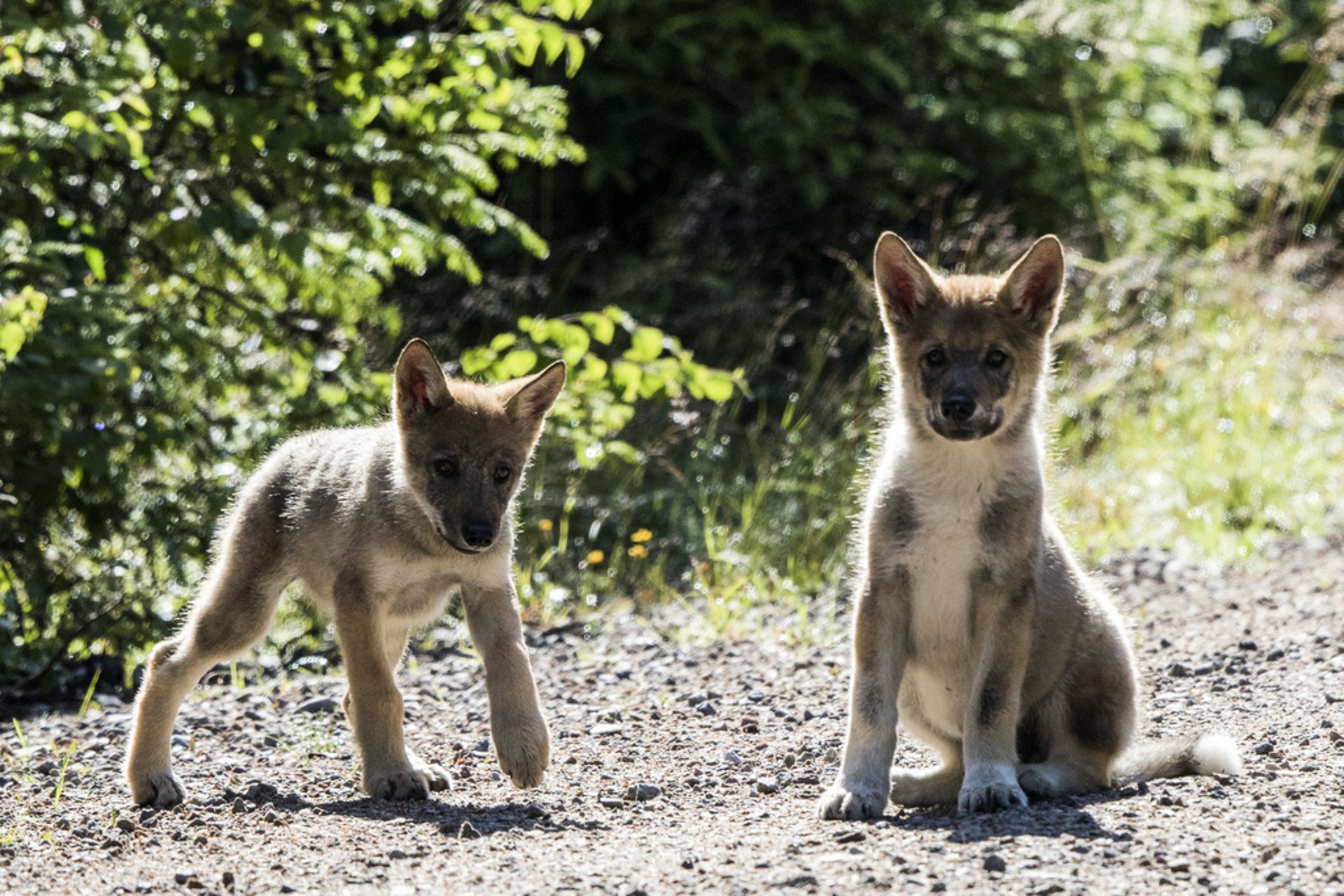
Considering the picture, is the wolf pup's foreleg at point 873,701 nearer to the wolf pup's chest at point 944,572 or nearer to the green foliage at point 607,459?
the wolf pup's chest at point 944,572

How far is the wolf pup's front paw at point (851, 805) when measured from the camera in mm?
4848

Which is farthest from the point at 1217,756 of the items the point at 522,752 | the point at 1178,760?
the point at 522,752

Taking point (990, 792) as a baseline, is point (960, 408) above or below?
above

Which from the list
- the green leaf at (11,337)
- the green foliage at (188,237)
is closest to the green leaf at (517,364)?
the green foliage at (188,237)

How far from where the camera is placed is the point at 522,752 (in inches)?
206

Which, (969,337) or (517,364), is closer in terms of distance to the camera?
(969,337)

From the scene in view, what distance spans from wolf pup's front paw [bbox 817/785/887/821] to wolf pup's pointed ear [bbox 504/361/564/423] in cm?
175

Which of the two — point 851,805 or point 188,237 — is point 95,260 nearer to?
point 188,237

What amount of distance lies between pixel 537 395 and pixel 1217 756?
2.54 metres

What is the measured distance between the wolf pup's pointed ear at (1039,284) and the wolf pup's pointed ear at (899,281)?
0.25 m

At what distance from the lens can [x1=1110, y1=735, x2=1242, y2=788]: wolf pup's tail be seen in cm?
513

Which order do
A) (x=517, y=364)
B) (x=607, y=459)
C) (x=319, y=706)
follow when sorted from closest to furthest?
(x=319, y=706) → (x=517, y=364) → (x=607, y=459)

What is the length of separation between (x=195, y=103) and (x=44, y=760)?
9.14ft

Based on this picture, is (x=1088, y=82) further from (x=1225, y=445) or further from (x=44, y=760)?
(x=44, y=760)
